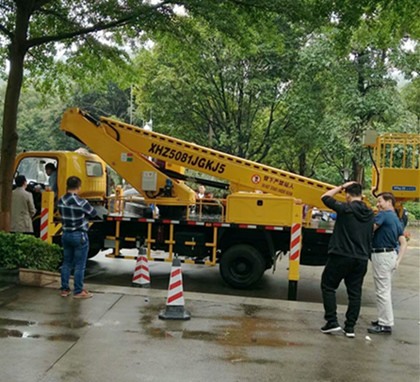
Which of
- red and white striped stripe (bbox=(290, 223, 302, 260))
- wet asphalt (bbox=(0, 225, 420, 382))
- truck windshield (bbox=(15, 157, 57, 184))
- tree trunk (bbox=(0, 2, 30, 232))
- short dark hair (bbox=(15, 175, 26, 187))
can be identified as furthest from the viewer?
truck windshield (bbox=(15, 157, 57, 184))

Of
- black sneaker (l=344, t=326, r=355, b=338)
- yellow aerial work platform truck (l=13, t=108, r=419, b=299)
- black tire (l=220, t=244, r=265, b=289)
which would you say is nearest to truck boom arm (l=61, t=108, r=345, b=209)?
yellow aerial work platform truck (l=13, t=108, r=419, b=299)

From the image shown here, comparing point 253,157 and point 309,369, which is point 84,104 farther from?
point 309,369

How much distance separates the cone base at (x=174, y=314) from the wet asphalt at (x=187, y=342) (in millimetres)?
126

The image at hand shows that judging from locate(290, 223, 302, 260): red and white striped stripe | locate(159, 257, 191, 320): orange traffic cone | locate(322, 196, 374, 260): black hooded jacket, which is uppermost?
locate(322, 196, 374, 260): black hooded jacket

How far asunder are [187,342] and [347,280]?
7.14 ft

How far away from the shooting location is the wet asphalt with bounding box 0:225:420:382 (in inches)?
190

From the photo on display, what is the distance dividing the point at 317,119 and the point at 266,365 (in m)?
16.8

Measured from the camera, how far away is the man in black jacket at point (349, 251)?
614 cm

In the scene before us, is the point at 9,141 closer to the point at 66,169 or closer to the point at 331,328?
the point at 66,169

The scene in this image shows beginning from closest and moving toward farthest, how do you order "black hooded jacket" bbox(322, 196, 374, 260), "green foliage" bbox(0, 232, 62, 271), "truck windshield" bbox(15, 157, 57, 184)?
1. "black hooded jacket" bbox(322, 196, 374, 260)
2. "green foliage" bbox(0, 232, 62, 271)
3. "truck windshield" bbox(15, 157, 57, 184)

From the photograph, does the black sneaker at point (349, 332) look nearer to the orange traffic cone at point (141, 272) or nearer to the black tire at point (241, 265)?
the black tire at point (241, 265)

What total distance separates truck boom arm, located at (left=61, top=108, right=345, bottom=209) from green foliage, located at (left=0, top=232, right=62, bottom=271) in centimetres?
255

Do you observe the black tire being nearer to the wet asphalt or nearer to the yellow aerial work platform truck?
the yellow aerial work platform truck

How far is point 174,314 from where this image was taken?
21.5 ft
